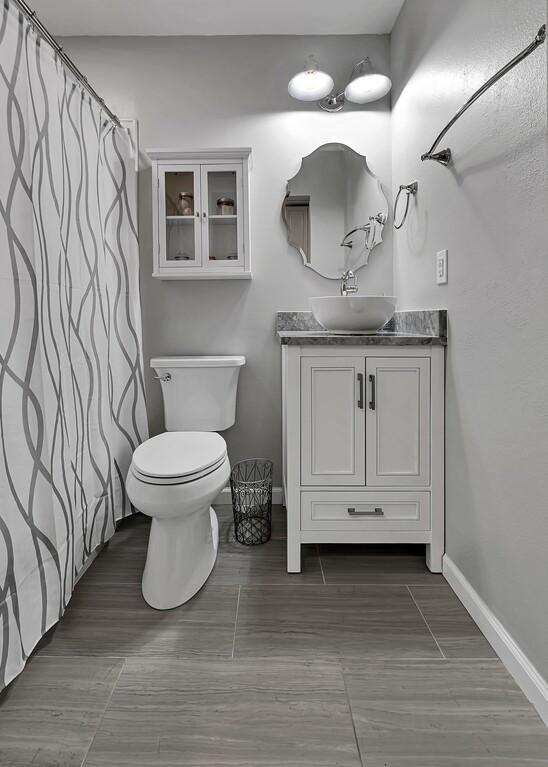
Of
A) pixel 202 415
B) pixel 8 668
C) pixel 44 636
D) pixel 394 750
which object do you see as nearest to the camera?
pixel 394 750

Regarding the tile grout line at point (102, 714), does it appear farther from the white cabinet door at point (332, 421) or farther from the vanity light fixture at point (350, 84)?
the vanity light fixture at point (350, 84)

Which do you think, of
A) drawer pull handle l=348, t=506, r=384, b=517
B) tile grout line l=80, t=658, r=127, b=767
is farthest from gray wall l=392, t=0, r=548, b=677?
tile grout line l=80, t=658, r=127, b=767

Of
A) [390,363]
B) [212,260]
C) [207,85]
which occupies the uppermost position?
[207,85]

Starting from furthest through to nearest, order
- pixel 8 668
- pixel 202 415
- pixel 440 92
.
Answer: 1. pixel 202 415
2. pixel 440 92
3. pixel 8 668

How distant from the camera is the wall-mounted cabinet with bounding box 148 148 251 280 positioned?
2.19 m

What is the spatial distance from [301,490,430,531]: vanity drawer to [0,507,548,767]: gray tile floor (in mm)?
190

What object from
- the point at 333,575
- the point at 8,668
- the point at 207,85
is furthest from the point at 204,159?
the point at 8,668

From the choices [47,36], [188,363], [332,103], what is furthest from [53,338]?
[332,103]

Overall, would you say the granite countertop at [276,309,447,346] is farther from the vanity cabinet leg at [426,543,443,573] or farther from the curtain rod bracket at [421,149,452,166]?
the vanity cabinet leg at [426,543,443,573]

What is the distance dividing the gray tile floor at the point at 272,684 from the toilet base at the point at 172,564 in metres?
0.05

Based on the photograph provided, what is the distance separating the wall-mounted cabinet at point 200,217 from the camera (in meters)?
2.19

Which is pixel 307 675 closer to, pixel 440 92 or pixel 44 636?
pixel 44 636

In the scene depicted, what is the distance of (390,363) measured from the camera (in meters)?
1.66

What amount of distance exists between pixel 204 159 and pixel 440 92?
1.08 m
